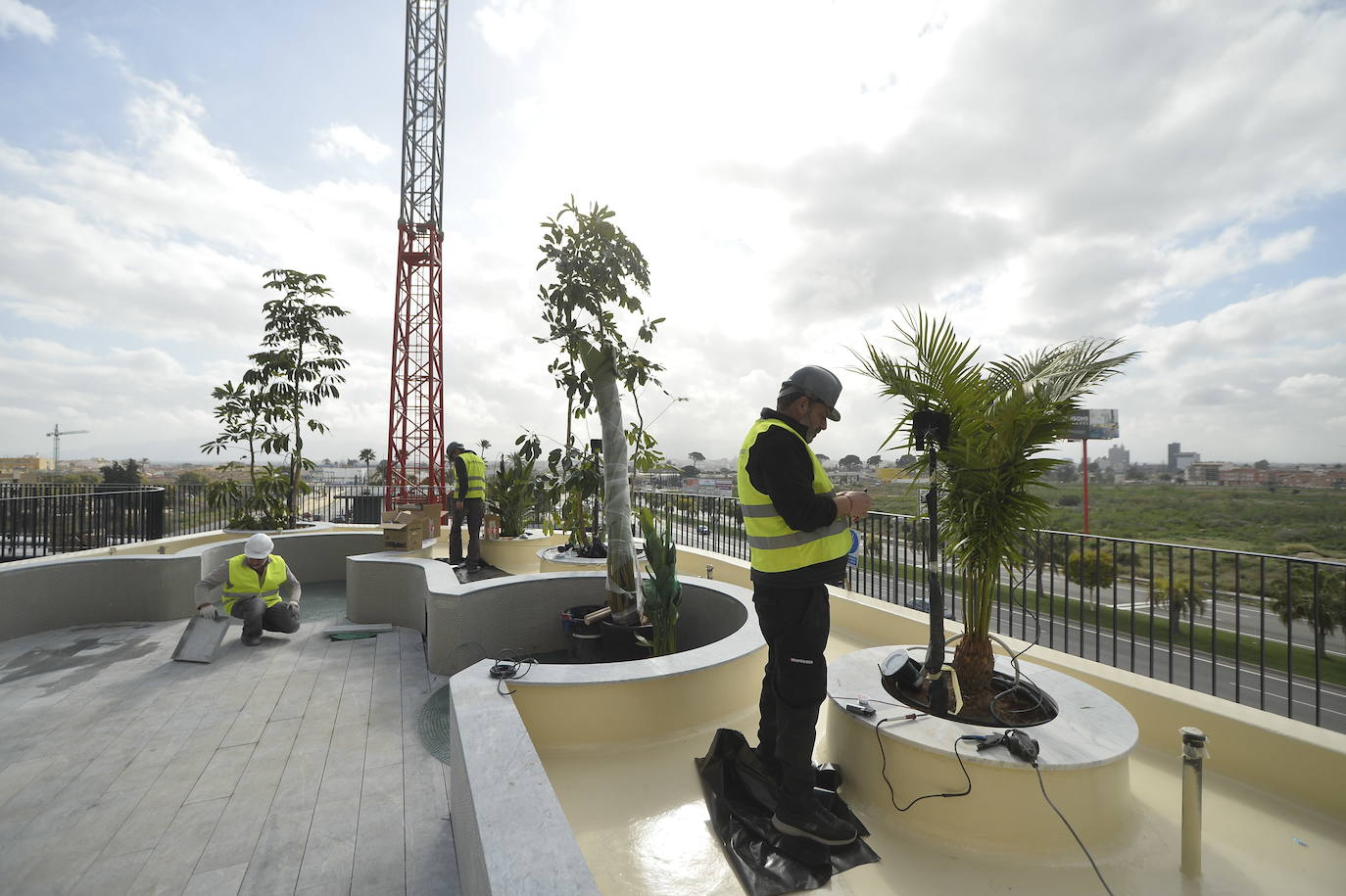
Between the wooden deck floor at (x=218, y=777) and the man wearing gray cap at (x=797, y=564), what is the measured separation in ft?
4.61

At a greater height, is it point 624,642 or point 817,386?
point 817,386

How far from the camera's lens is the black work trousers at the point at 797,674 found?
2168mm

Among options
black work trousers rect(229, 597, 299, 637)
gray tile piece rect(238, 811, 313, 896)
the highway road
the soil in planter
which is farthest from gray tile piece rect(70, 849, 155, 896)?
the highway road

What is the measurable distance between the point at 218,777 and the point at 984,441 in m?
4.17

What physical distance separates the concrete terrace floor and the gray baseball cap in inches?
93.8

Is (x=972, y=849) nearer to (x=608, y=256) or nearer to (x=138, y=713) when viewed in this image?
(x=608, y=256)

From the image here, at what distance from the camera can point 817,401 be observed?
7.83ft

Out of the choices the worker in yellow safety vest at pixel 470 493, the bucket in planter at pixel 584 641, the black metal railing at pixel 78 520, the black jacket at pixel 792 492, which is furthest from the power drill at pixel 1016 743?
the black metal railing at pixel 78 520

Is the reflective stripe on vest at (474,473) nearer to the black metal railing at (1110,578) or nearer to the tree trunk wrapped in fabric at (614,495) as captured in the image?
the black metal railing at (1110,578)

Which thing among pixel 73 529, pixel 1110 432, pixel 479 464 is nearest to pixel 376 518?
pixel 73 529

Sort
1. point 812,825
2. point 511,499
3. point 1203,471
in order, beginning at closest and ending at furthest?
point 812,825 < point 511,499 < point 1203,471

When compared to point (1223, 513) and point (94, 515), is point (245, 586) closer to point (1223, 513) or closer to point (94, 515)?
point (94, 515)

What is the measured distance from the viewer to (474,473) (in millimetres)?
7055

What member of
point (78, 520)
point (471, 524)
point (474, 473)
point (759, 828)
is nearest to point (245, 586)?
point (471, 524)
